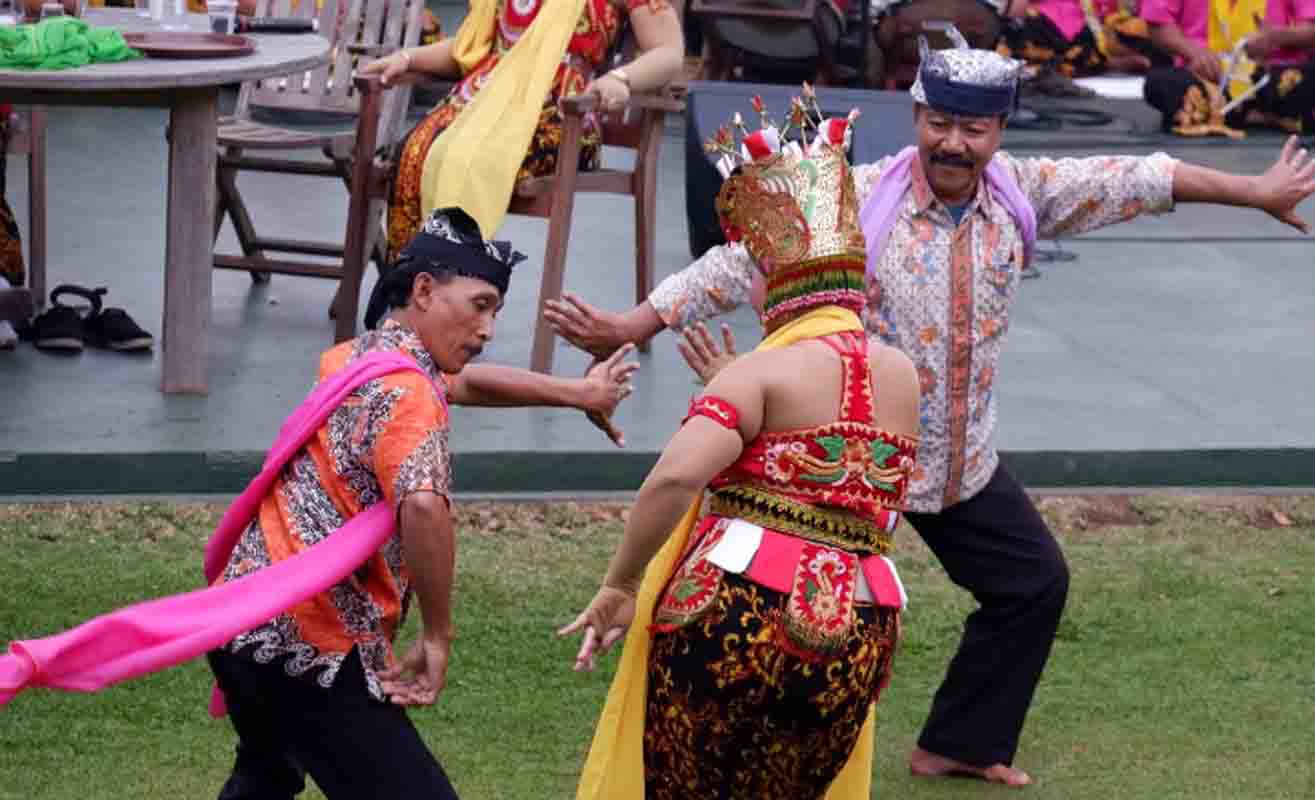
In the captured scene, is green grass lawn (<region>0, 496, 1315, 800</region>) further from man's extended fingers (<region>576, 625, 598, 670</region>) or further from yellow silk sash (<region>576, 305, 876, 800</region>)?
man's extended fingers (<region>576, 625, 598, 670</region>)

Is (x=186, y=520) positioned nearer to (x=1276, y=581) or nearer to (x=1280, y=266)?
(x=1276, y=581)

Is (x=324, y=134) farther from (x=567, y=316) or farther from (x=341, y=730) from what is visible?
(x=341, y=730)

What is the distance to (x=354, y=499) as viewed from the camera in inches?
162

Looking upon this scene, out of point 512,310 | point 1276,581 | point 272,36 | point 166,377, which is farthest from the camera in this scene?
point 512,310

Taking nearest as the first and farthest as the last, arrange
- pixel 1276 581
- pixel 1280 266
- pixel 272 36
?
1. pixel 1276 581
2. pixel 272 36
3. pixel 1280 266

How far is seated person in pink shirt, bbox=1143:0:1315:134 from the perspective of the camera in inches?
504

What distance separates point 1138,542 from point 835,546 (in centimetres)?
344

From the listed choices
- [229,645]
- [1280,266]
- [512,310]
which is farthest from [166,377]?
[1280,266]

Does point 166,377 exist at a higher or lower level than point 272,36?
lower

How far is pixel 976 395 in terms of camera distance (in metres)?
5.26

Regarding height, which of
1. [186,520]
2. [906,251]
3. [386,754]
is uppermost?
[906,251]

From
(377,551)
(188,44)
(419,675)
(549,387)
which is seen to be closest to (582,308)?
(549,387)

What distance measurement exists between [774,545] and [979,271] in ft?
4.43

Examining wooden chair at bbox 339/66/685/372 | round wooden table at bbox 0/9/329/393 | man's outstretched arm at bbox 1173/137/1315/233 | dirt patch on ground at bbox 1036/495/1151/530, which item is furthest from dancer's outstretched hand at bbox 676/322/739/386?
wooden chair at bbox 339/66/685/372
